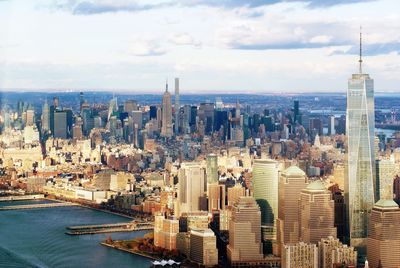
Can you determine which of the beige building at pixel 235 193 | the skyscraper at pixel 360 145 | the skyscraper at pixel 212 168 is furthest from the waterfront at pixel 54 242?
the skyscraper at pixel 360 145

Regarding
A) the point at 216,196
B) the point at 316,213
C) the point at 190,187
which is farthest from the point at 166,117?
the point at 316,213

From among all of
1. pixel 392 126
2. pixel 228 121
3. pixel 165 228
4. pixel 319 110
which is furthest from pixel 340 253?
pixel 228 121

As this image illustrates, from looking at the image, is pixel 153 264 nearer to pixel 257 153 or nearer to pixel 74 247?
pixel 74 247

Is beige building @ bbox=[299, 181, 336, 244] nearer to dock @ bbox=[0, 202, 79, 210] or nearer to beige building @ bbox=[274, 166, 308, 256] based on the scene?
beige building @ bbox=[274, 166, 308, 256]

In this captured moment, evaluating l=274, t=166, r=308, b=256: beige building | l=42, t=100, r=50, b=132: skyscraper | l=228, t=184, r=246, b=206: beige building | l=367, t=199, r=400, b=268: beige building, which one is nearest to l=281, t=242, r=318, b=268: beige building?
l=274, t=166, r=308, b=256: beige building

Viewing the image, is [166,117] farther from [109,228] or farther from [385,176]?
[385,176]
